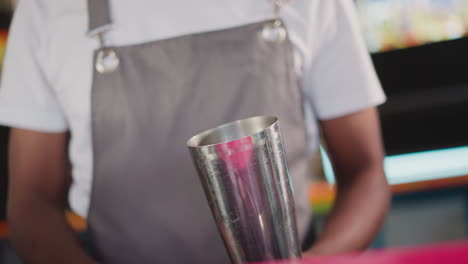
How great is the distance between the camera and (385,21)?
2.41 m

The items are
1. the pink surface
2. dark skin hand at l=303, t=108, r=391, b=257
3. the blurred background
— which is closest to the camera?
the pink surface

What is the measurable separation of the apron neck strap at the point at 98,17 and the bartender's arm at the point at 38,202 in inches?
8.8

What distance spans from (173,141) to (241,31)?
0.25 meters

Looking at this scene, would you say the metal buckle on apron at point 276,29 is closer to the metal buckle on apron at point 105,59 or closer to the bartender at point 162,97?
the bartender at point 162,97

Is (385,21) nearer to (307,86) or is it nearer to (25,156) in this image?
(307,86)

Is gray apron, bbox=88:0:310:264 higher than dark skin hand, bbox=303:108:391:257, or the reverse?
gray apron, bbox=88:0:310:264

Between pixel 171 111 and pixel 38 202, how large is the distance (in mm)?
324

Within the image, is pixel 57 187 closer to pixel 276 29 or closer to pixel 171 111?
pixel 171 111

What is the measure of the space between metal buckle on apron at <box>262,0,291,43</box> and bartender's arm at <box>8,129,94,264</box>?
1.48 ft

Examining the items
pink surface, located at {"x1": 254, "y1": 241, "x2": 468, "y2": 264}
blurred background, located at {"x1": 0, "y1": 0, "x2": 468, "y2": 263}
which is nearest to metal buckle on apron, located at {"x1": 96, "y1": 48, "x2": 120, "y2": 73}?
pink surface, located at {"x1": 254, "y1": 241, "x2": 468, "y2": 264}

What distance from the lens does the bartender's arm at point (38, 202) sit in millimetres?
967

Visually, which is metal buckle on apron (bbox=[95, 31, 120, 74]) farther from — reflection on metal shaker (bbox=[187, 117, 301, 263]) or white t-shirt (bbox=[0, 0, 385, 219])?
reflection on metal shaker (bbox=[187, 117, 301, 263])

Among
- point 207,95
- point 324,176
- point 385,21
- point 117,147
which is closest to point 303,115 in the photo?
point 207,95

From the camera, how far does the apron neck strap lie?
942 mm
